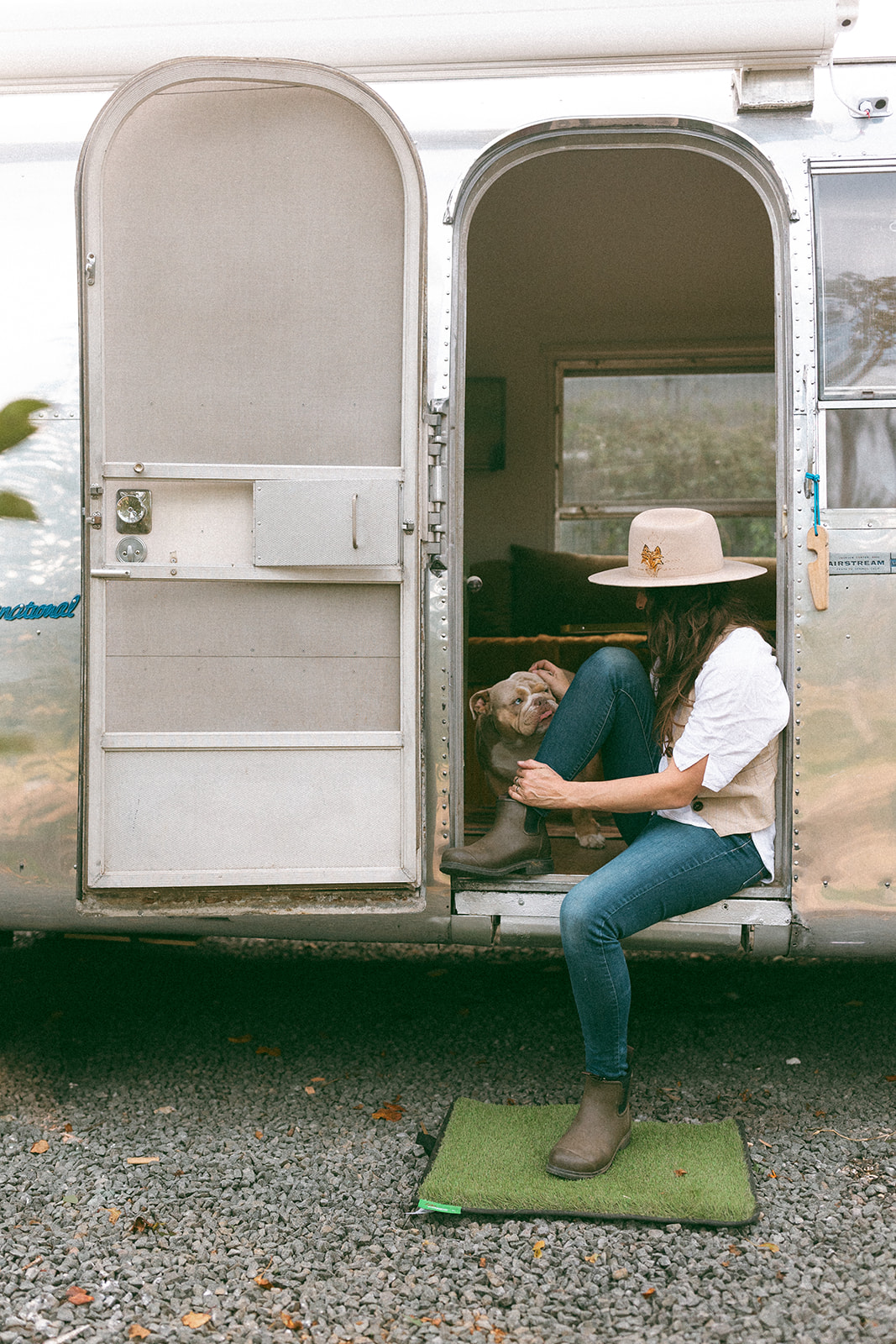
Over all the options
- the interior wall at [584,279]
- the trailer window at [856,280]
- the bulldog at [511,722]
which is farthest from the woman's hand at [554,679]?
the interior wall at [584,279]

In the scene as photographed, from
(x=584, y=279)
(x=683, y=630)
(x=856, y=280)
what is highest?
(x=584, y=279)

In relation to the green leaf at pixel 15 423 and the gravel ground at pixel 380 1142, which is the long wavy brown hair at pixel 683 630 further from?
the green leaf at pixel 15 423

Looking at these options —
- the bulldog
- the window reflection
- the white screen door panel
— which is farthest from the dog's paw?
the window reflection

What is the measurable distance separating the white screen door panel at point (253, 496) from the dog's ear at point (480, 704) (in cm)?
67

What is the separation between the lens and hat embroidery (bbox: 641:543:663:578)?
2.97 metres

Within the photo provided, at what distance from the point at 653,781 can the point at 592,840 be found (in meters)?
0.90

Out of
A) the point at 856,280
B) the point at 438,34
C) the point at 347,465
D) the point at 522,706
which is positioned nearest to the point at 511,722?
the point at 522,706

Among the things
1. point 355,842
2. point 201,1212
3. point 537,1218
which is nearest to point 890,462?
point 355,842

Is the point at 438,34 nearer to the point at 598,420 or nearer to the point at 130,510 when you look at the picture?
the point at 130,510

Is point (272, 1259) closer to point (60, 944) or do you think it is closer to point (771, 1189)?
point (771, 1189)

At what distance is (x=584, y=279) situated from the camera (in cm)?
558

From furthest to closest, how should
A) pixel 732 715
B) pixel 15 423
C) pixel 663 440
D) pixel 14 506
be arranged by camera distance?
pixel 663 440 < pixel 732 715 < pixel 15 423 < pixel 14 506

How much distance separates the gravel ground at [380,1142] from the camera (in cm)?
232

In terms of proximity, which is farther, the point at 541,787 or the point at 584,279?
the point at 584,279
